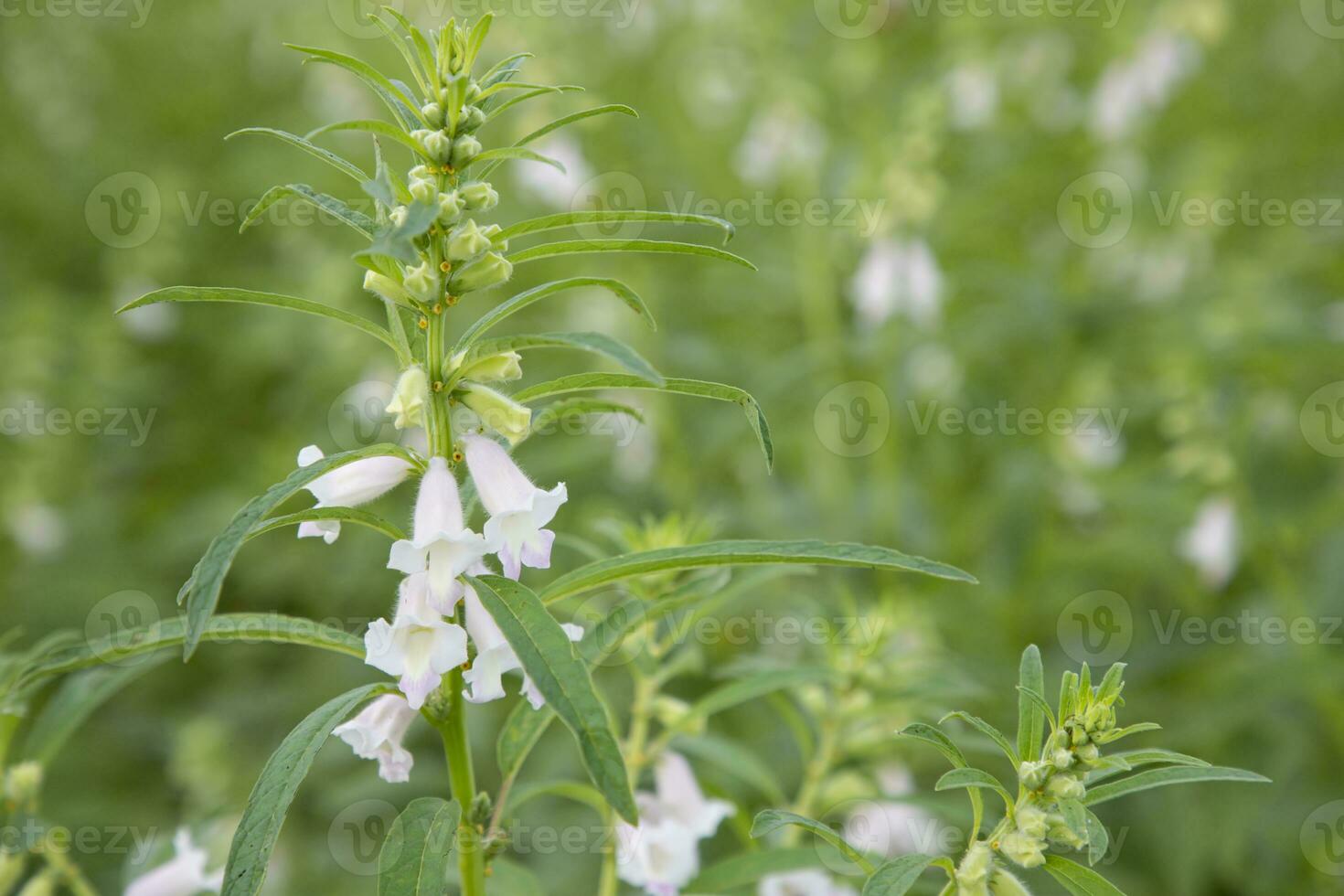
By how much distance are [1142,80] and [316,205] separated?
5866mm

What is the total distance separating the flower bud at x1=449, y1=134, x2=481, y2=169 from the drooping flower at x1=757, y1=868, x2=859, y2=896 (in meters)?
1.42

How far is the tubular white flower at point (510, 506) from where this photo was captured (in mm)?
1600

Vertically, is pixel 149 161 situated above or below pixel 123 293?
above

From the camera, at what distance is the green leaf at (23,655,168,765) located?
1991 millimetres

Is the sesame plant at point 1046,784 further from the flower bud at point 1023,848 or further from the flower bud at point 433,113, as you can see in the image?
the flower bud at point 433,113

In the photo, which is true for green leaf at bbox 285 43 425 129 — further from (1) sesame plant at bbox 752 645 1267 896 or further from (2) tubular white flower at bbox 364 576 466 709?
(1) sesame plant at bbox 752 645 1267 896

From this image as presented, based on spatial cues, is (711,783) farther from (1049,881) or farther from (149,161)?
(149,161)

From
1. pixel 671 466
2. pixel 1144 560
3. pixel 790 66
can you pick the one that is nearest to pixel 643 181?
pixel 790 66

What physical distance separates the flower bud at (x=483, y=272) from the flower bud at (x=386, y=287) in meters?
0.08

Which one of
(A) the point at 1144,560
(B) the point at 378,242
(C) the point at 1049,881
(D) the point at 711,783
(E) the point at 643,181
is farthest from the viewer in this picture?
(E) the point at 643,181

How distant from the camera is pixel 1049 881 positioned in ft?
13.5

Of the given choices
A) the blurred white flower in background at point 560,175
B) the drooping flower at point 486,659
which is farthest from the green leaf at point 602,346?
the blurred white flower in background at point 560,175

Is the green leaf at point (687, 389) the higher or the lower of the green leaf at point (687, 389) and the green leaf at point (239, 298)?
the lower

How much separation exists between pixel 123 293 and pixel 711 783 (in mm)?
5435
